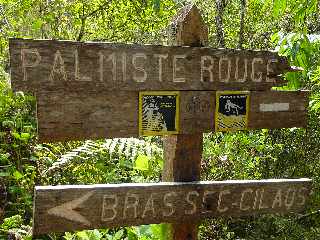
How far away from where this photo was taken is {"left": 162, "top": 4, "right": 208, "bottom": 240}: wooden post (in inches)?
99.6

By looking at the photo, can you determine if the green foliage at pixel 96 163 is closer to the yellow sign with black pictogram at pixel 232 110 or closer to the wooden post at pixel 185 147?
the wooden post at pixel 185 147

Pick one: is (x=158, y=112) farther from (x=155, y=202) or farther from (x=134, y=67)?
(x=155, y=202)

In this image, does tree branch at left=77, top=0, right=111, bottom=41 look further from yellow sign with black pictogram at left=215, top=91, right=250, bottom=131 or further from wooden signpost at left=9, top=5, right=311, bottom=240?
yellow sign with black pictogram at left=215, top=91, right=250, bottom=131

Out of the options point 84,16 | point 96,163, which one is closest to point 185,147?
point 96,163

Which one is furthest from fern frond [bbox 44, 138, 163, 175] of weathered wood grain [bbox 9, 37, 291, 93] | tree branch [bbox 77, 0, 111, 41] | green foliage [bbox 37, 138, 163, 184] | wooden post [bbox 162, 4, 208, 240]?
tree branch [bbox 77, 0, 111, 41]

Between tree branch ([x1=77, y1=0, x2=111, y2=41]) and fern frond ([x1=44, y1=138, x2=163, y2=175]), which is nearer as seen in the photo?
fern frond ([x1=44, y1=138, x2=163, y2=175])

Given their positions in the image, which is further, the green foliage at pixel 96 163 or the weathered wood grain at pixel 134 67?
the green foliage at pixel 96 163

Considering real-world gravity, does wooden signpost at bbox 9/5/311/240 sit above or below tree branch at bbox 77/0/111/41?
below

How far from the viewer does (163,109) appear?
7.92 ft

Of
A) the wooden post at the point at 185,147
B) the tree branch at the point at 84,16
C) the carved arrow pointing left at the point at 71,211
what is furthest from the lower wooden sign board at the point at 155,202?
the tree branch at the point at 84,16

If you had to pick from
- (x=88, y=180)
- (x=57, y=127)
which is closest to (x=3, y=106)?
(x=88, y=180)

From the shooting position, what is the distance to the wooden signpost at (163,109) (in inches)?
85.4

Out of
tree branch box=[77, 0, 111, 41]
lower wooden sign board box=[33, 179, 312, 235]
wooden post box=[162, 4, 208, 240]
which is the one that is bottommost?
lower wooden sign board box=[33, 179, 312, 235]

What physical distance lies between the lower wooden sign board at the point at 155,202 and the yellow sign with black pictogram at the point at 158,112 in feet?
1.03
